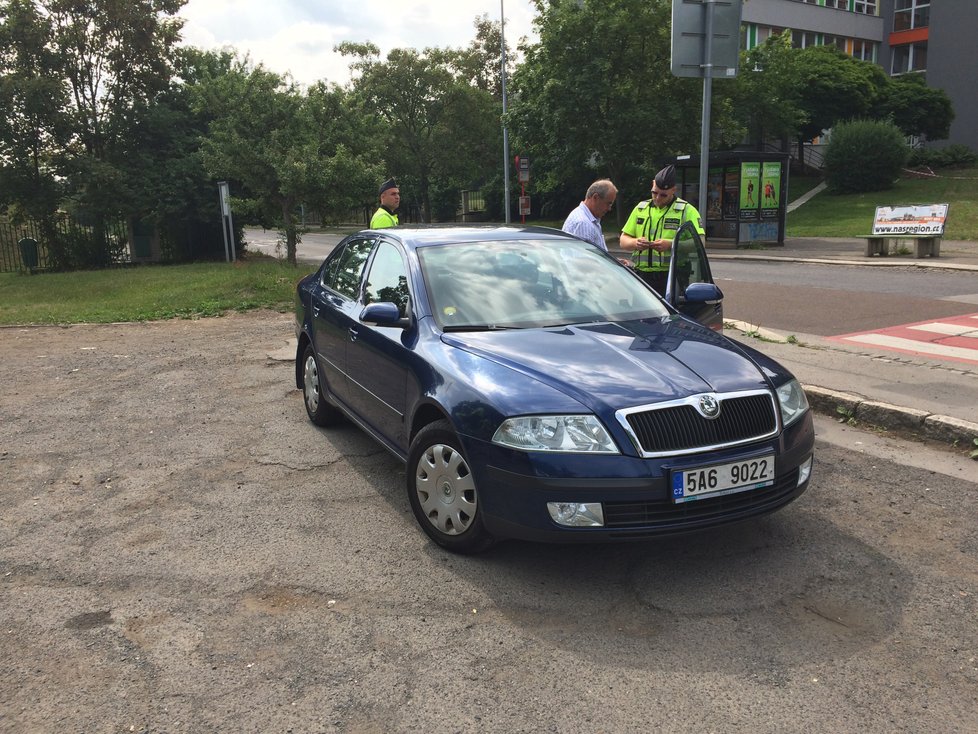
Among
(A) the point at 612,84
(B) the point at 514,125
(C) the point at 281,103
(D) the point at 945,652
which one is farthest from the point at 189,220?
(D) the point at 945,652

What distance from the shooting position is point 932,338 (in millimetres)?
8898

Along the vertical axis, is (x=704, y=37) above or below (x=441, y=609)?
above

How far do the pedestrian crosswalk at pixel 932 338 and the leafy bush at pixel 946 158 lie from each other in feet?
108

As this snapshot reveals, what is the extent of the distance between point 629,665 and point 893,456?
10.3ft

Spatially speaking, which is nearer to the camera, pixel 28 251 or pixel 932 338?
pixel 932 338

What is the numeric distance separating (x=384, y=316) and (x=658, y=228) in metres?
3.09

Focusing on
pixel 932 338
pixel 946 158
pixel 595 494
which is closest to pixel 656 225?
pixel 595 494

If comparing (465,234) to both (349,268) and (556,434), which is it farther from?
(556,434)

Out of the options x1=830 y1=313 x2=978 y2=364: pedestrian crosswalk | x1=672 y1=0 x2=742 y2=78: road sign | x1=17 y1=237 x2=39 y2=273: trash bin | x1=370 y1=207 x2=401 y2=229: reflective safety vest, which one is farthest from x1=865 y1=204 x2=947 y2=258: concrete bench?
x1=17 y1=237 x2=39 y2=273: trash bin

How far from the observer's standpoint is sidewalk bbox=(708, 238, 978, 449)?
221 inches

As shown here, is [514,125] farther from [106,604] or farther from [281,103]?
[106,604]

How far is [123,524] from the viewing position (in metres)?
4.41

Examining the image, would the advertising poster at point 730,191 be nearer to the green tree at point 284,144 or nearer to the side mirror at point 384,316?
the green tree at point 284,144

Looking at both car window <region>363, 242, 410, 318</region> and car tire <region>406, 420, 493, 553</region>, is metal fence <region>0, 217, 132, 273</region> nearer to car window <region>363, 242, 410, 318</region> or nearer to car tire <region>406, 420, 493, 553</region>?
car window <region>363, 242, 410, 318</region>
